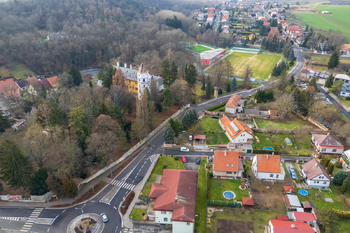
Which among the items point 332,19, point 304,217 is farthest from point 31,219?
point 332,19

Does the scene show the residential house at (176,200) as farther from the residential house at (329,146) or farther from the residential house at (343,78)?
the residential house at (343,78)

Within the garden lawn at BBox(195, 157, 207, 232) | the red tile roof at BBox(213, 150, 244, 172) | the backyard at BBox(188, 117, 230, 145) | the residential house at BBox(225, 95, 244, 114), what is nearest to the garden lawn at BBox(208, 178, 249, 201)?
the garden lawn at BBox(195, 157, 207, 232)

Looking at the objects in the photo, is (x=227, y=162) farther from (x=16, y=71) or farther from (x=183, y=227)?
(x=16, y=71)

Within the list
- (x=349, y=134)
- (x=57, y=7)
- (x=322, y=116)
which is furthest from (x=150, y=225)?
(x=57, y=7)

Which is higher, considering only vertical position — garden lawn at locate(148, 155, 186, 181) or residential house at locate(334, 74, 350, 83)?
residential house at locate(334, 74, 350, 83)

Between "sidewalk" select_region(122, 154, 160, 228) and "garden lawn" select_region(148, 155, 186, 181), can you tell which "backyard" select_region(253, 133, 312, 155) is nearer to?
"garden lawn" select_region(148, 155, 186, 181)

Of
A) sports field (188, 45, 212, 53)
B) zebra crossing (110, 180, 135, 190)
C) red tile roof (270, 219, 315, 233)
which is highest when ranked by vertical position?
sports field (188, 45, 212, 53)
